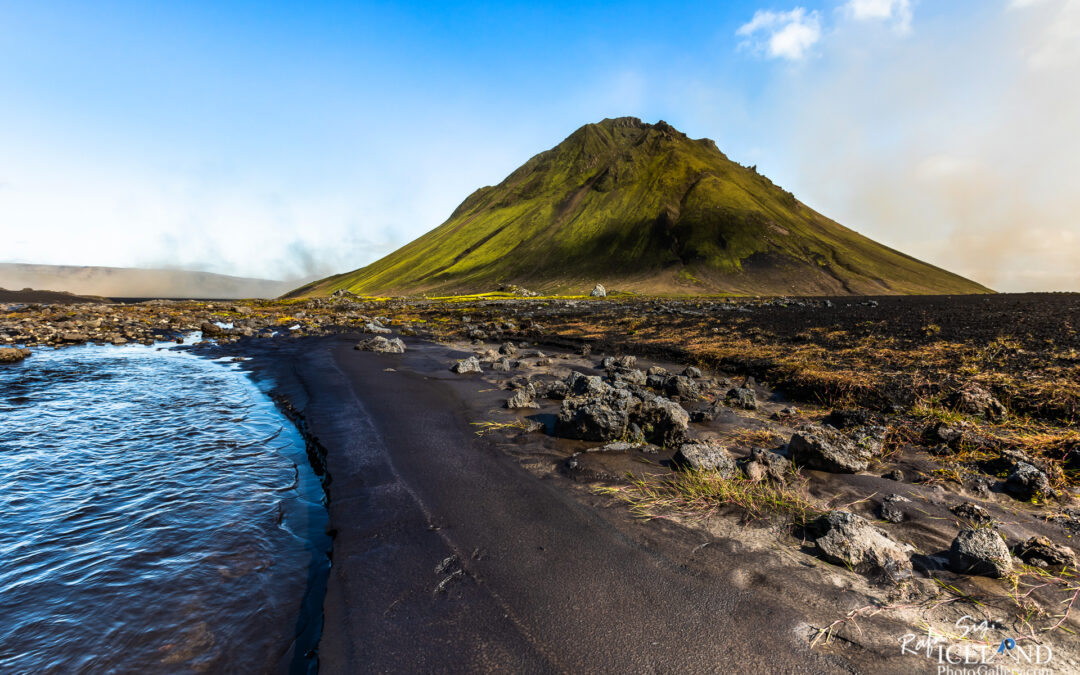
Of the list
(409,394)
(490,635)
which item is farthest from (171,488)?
(490,635)

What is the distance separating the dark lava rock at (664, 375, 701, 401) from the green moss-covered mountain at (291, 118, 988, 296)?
109796 millimetres

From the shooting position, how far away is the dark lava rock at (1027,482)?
606cm

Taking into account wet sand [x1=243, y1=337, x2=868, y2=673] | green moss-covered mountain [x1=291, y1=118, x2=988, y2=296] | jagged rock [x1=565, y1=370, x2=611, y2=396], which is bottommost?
wet sand [x1=243, y1=337, x2=868, y2=673]

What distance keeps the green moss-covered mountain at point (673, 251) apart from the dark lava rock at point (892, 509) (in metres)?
116

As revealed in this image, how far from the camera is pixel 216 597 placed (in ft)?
15.7

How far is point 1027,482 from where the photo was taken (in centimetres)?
618

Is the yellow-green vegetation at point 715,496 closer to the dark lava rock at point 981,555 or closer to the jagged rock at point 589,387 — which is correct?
the dark lava rock at point 981,555

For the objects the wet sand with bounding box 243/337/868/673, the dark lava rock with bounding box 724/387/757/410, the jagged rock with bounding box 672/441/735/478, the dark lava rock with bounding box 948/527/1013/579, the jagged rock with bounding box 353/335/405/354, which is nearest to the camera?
the wet sand with bounding box 243/337/868/673

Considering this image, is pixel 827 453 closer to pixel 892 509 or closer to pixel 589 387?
pixel 892 509

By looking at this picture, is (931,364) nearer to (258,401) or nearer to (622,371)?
(622,371)

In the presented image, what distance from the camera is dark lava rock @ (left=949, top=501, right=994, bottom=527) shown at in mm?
5648

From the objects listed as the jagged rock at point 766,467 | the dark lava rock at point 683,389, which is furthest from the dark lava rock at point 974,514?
the dark lava rock at point 683,389

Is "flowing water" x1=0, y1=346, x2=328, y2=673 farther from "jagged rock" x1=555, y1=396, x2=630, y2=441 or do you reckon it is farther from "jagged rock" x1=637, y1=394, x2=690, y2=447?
"jagged rock" x1=637, y1=394, x2=690, y2=447

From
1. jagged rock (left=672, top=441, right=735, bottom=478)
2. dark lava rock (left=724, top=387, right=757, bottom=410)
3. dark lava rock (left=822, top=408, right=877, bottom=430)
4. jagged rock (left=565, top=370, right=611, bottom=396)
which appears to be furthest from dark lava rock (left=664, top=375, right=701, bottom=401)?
jagged rock (left=672, top=441, right=735, bottom=478)
